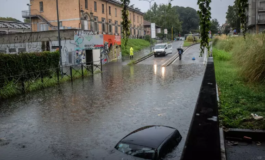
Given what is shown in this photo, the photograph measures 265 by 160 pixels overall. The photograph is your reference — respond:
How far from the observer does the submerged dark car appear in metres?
4.86

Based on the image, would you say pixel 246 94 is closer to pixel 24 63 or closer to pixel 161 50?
pixel 24 63

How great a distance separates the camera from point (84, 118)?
9062 millimetres

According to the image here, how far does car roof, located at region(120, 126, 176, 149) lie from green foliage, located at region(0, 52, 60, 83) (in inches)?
405

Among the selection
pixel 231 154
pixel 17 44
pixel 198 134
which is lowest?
pixel 231 154

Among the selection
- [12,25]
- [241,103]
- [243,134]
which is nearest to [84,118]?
[243,134]

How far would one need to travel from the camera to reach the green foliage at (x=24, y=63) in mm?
14305

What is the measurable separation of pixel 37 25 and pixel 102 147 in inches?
1418

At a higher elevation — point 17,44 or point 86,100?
point 17,44

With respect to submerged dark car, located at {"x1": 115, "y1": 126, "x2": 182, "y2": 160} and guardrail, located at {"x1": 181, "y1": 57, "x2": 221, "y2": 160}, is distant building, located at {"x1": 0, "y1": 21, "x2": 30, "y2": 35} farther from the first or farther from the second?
guardrail, located at {"x1": 181, "y1": 57, "x2": 221, "y2": 160}

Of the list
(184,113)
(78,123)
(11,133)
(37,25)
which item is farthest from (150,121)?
(37,25)

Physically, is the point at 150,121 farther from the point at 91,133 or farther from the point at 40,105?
the point at 40,105

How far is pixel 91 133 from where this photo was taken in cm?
748

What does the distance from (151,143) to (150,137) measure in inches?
9.4

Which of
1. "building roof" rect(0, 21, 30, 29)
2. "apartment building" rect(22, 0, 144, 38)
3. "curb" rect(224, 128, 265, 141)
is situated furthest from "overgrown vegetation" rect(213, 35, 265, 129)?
"building roof" rect(0, 21, 30, 29)
